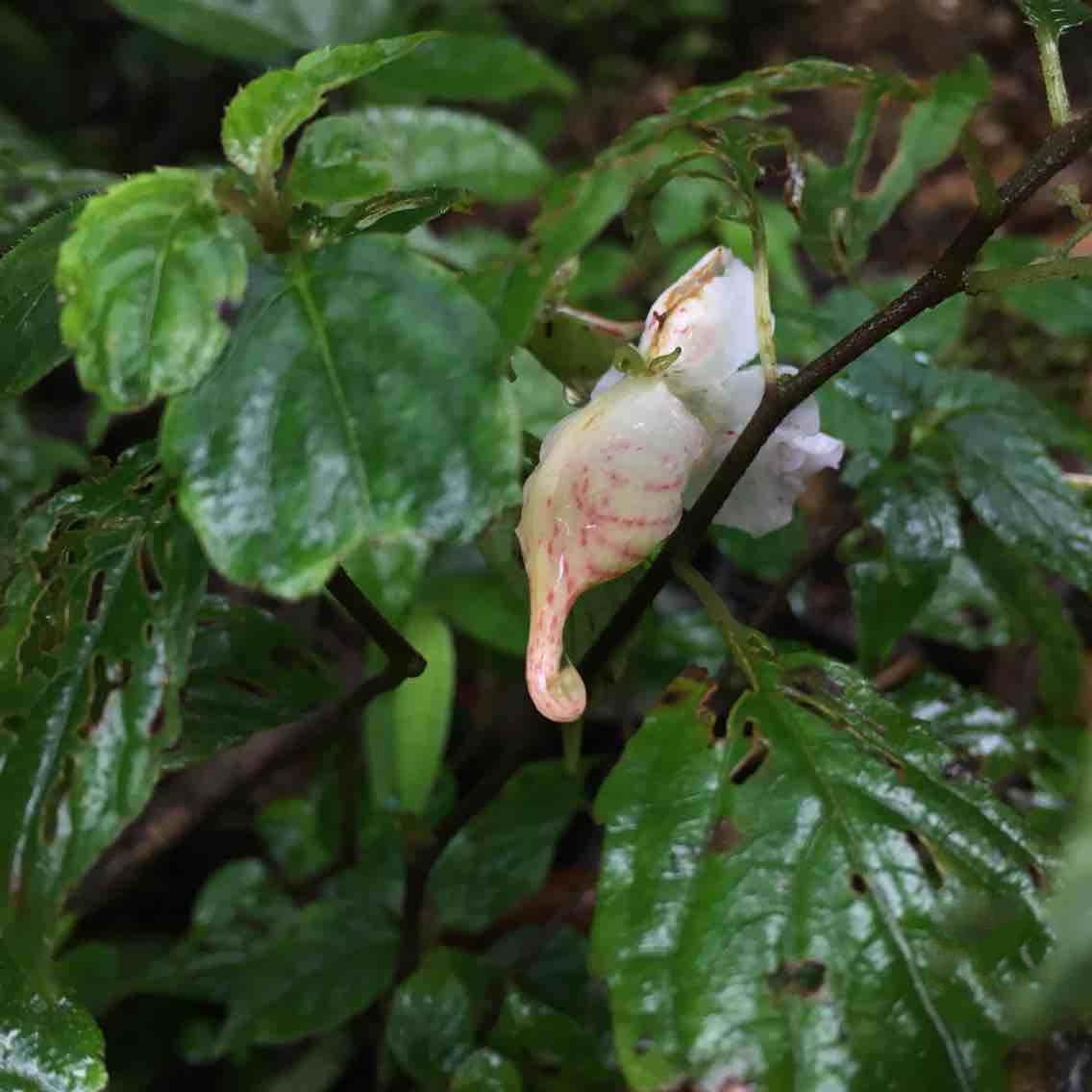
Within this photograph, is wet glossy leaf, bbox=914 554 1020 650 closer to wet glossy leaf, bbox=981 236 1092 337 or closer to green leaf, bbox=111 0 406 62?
wet glossy leaf, bbox=981 236 1092 337

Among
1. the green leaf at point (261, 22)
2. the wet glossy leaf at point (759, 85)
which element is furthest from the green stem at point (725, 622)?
the green leaf at point (261, 22)

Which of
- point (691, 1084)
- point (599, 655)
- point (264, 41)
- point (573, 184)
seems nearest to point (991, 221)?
point (573, 184)

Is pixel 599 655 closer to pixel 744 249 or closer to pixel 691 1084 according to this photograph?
pixel 691 1084

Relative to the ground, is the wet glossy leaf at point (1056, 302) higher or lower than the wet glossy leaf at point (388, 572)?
higher

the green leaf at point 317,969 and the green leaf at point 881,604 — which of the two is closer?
the green leaf at point 881,604

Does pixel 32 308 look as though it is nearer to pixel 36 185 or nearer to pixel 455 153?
pixel 36 185

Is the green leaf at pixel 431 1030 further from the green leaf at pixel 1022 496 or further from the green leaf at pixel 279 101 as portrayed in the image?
the green leaf at pixel 279 101

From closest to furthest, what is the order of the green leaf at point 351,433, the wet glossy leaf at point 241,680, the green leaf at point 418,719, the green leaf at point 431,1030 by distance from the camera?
the green leaf at point 351,433, the wet glossy leaf at point 241,680, the green leaf at point 431,1030, the green leaf at point 418,719
